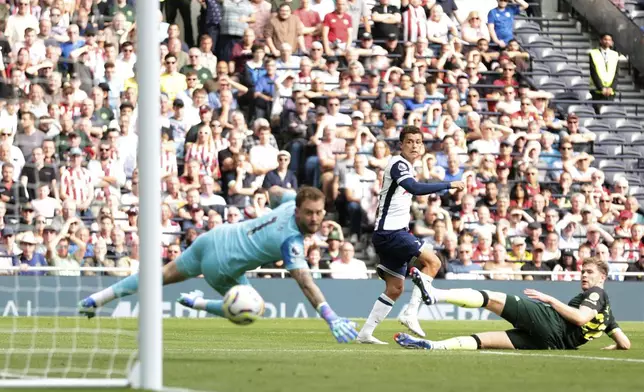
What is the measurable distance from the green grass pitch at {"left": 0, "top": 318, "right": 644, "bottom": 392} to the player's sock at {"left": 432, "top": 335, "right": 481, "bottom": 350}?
1.16 feet

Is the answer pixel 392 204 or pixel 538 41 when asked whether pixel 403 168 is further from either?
pixel 538 41

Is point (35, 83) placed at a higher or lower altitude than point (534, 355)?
higher

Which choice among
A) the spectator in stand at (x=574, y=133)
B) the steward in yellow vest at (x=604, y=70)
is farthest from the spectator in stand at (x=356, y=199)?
the steward in yellow vest at (x=604, y=70)

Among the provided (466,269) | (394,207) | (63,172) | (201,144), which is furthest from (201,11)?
(394,207)

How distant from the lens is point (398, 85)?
25641 mm

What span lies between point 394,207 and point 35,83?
13.2ft

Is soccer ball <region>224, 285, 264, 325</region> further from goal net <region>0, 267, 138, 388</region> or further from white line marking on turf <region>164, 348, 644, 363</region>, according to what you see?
white line marking on turf <region>164, 348, 644, 363</region>

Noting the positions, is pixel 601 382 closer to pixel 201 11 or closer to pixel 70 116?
pixel 70 116

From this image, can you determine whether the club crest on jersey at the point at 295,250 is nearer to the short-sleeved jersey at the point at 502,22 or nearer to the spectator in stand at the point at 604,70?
the short-sleeved jersey at the point at 502,22

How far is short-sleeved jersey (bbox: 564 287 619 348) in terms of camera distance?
42.4 ft

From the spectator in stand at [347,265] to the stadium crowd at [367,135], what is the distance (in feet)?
0.07

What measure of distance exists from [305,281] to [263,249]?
1.70 ft

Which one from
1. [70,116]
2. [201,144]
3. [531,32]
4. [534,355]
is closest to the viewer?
[534,355]

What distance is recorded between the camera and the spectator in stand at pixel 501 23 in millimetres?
27844
